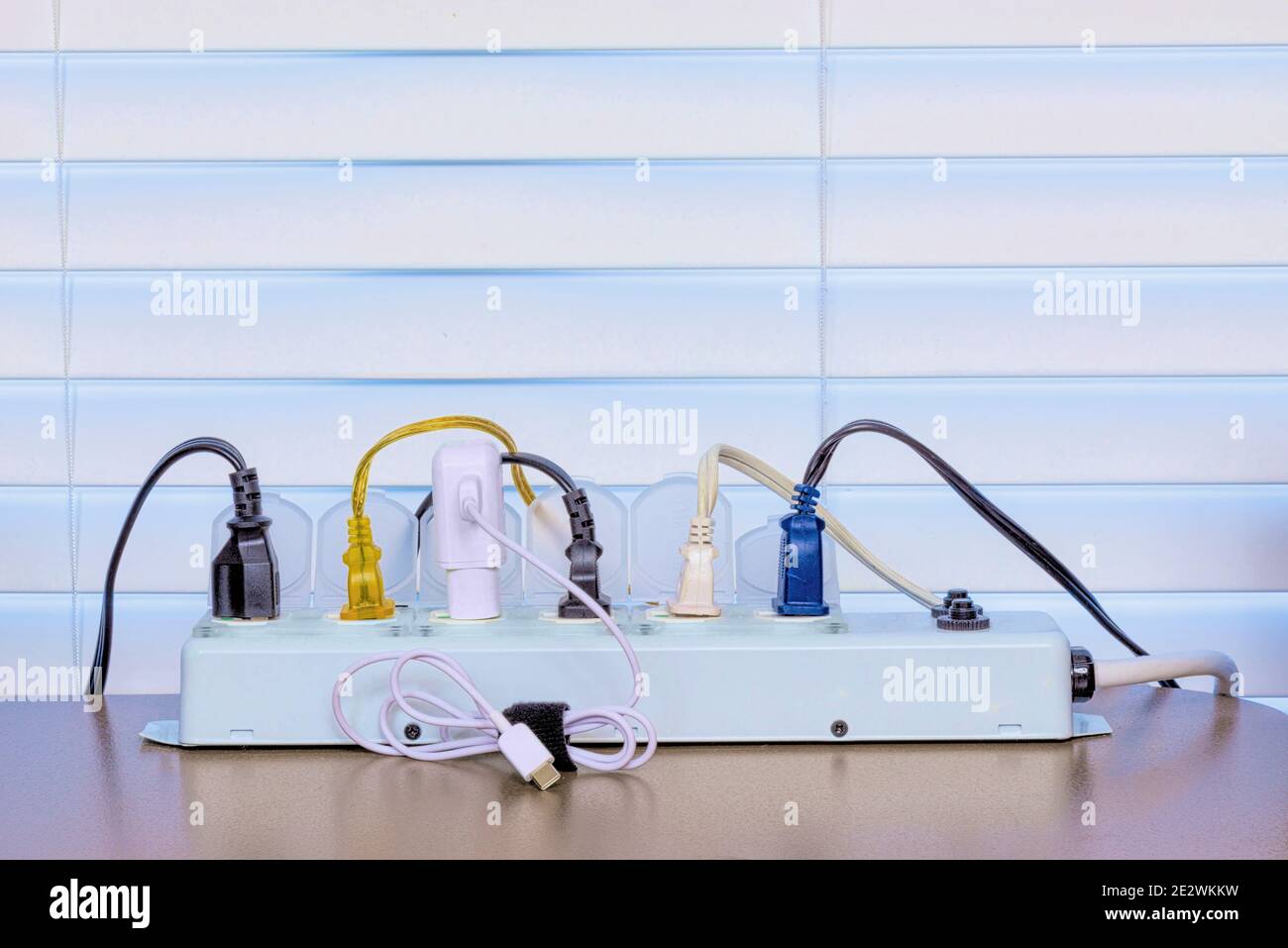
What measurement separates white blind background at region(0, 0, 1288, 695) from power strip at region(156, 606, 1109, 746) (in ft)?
2.58

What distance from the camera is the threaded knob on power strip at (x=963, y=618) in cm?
105

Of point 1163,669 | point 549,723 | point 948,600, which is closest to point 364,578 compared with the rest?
point 549,723

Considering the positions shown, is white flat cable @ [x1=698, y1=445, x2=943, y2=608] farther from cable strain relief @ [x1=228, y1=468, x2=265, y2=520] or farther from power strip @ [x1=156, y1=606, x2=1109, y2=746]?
cable strain relief @ [x1=228, y1=468, x2=265, y2=520]

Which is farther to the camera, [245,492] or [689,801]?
[245,492]

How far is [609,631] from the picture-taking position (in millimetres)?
1037

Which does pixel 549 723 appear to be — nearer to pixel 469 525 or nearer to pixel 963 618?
pixel 469 525

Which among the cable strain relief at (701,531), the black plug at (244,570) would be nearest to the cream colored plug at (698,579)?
the cable strain relief at (701,531)

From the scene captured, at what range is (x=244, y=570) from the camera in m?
1.10

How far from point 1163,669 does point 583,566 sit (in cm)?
57

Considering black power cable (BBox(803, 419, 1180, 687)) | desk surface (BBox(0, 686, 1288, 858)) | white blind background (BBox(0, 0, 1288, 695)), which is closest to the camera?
desk surface (BBox(0, 686, 1288, 858))

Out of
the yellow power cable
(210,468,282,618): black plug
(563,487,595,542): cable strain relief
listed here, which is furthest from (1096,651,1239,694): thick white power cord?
(210,468,282,618): black plug

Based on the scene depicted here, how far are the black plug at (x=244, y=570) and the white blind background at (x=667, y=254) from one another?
68cm

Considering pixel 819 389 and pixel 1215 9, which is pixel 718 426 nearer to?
pixel 819 389

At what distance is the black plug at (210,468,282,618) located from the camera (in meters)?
1.10
